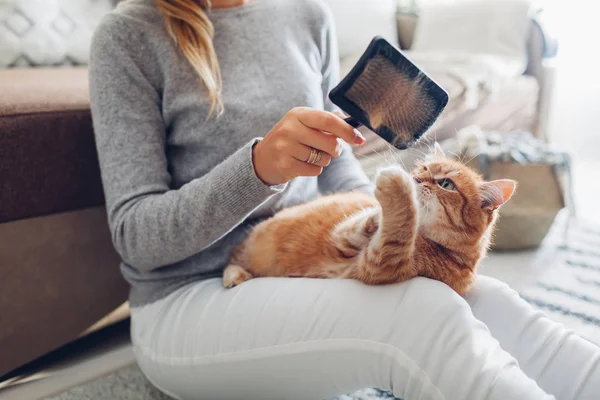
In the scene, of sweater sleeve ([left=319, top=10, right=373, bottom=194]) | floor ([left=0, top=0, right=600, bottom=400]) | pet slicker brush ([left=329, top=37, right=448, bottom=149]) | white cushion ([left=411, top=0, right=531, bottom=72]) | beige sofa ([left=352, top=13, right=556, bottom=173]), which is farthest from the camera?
white cushion ([left=411, top=0, right=531, bottom=72])

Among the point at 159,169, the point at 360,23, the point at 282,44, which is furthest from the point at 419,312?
the point at 360,23

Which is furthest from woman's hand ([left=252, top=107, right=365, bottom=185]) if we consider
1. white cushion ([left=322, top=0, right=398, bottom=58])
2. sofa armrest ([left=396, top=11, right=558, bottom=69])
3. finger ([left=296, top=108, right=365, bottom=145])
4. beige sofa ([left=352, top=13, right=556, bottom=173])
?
sofa armrest ([left=396, top=11, right=558, bottom=69])

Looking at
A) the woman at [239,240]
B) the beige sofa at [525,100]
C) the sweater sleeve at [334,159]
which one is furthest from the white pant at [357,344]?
the beige sofa at [525,100]

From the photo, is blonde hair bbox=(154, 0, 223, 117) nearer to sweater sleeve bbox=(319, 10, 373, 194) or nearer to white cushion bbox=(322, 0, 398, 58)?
sweater sleeve bbox=(319, 10, 373, 194)

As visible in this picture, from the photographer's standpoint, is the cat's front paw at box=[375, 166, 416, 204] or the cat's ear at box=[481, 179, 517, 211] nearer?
the cat's front paw at box=[375, 166, 416, 204]

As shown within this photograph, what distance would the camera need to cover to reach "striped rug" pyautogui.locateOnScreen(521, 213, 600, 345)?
1293mm

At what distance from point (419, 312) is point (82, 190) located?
28.8 inches

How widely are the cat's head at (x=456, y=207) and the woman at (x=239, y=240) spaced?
0.33 feet

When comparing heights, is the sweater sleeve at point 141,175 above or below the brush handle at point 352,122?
below

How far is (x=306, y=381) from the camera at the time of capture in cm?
68

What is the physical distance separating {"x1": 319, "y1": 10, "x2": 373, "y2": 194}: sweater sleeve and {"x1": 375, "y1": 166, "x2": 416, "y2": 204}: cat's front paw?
358mm

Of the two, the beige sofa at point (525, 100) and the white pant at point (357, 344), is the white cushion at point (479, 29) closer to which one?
→ the beige sofa at point (525, 100)

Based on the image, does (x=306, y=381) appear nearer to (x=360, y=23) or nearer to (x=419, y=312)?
(x=419, y=312)

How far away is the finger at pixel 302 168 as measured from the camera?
61 centimetres
